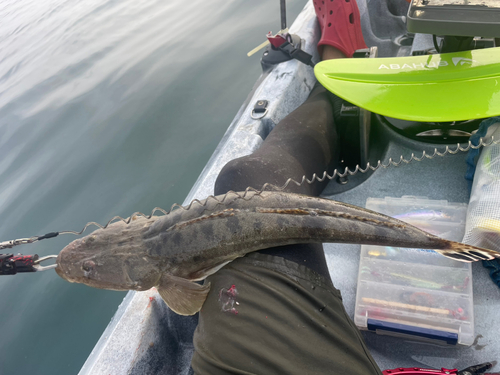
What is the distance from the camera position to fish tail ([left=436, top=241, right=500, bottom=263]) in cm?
162

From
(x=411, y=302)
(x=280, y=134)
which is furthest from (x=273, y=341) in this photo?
(x=280, y=134)

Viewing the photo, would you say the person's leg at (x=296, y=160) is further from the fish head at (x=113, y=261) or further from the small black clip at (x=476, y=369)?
A: the small black clip at (x=476, y=369)

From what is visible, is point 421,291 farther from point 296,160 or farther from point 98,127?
point 98,127

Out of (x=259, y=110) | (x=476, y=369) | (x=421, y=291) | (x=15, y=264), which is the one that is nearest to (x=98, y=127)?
(x=259, y=110)

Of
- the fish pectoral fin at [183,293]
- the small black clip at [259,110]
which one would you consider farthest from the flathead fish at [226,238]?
the small black clip at [259,110]

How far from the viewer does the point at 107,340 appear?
2133 mm

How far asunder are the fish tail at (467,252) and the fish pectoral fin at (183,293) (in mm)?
1255

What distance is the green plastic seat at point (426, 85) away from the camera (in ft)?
7.34

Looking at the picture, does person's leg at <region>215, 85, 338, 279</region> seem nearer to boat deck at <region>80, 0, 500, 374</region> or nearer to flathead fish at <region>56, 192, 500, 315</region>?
flathead fish at <region>56, 192, 500, 315</region>

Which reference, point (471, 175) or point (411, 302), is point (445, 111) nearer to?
point (471, 175)

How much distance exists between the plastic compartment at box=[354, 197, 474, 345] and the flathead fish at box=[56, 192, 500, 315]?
1.48 feet

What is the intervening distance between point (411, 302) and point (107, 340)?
195 cm

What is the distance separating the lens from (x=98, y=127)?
210 inches

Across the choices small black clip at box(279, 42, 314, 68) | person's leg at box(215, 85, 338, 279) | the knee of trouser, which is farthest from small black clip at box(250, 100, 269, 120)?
the knee of trouser
